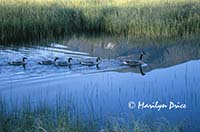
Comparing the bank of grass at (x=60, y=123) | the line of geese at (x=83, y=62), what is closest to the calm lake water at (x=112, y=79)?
the line of geese at (x=83, y=62)

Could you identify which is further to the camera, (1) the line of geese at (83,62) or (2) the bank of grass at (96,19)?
(2) the bank of grass at (96,19)

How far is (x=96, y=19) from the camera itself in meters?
18.8

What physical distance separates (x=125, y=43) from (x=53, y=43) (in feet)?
8.81

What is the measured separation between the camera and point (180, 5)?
62.3ft

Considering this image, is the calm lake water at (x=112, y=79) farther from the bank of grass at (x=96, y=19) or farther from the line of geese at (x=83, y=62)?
the bank of grass at (x=96, y=19)

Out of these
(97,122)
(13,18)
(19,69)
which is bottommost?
(97,122)

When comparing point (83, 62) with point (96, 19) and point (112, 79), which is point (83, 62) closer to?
point (112, 79)

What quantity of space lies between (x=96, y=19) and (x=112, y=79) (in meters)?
7.91

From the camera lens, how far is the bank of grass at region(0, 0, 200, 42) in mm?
15914

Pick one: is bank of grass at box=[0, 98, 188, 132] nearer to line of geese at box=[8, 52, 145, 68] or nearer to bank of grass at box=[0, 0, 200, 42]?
line of geese at box=[8, 52, 145, 68]

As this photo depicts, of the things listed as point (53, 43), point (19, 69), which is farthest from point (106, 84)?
point (53, 43)

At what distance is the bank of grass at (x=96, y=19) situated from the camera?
15914mm

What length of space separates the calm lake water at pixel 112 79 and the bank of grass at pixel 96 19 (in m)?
0.83

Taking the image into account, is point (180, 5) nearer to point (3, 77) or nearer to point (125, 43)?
point (125, 43)
